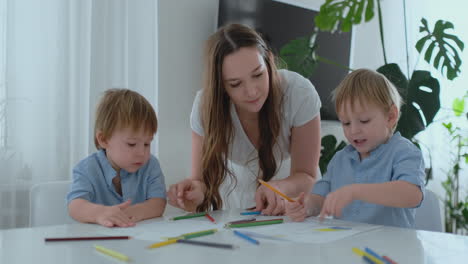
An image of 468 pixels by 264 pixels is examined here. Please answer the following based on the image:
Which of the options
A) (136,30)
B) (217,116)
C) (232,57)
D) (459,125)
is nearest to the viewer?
(232,57)

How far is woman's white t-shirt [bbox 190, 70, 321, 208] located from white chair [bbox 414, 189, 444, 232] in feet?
1.59

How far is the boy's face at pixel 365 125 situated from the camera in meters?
1.33

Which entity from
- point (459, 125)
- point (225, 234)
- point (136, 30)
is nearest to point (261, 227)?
point (225, 234)

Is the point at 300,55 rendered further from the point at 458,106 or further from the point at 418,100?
the point at 458,106

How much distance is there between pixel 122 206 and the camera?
1.16m

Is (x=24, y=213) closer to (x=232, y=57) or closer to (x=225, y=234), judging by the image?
(x=232, y=57)

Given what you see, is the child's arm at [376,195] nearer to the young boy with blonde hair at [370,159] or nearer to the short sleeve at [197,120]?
the young boy with blonde hair at [370,159]

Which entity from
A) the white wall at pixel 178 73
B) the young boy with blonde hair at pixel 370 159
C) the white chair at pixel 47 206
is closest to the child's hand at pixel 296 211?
the young boy with blonde hair at pixel 370 159

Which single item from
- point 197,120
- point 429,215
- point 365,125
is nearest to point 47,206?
point 197,120

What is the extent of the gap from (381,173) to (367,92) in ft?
0.75

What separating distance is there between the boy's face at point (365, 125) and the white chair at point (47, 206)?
2.75 ft

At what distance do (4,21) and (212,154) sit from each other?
1111mm

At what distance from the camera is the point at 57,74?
7.22 ft

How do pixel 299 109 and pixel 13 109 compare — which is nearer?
pixel 299 109
